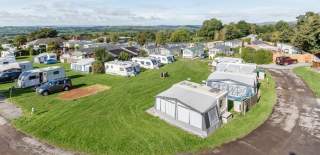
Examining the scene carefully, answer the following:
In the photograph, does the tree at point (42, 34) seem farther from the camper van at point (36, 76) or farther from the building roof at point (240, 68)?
the building roof at point (240, 68)

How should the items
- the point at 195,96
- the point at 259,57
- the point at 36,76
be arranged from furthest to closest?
the point at 259,57
the point at 36,76
the point at 195,96

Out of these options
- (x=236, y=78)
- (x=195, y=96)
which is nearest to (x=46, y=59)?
(x=236, y=78)

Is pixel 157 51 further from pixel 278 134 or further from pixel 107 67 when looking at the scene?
pixel 278 134

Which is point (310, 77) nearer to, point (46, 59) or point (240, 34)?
point (46, 59)

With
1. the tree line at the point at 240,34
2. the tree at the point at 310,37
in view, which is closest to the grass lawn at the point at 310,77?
the tree at the point at 310,37

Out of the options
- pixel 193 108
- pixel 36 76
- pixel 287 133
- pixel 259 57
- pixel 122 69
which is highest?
pixel 259 57

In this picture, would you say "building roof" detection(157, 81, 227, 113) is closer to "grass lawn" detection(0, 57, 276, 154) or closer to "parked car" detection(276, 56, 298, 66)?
"grass lawn" detection(0, 57, 276, 154)
